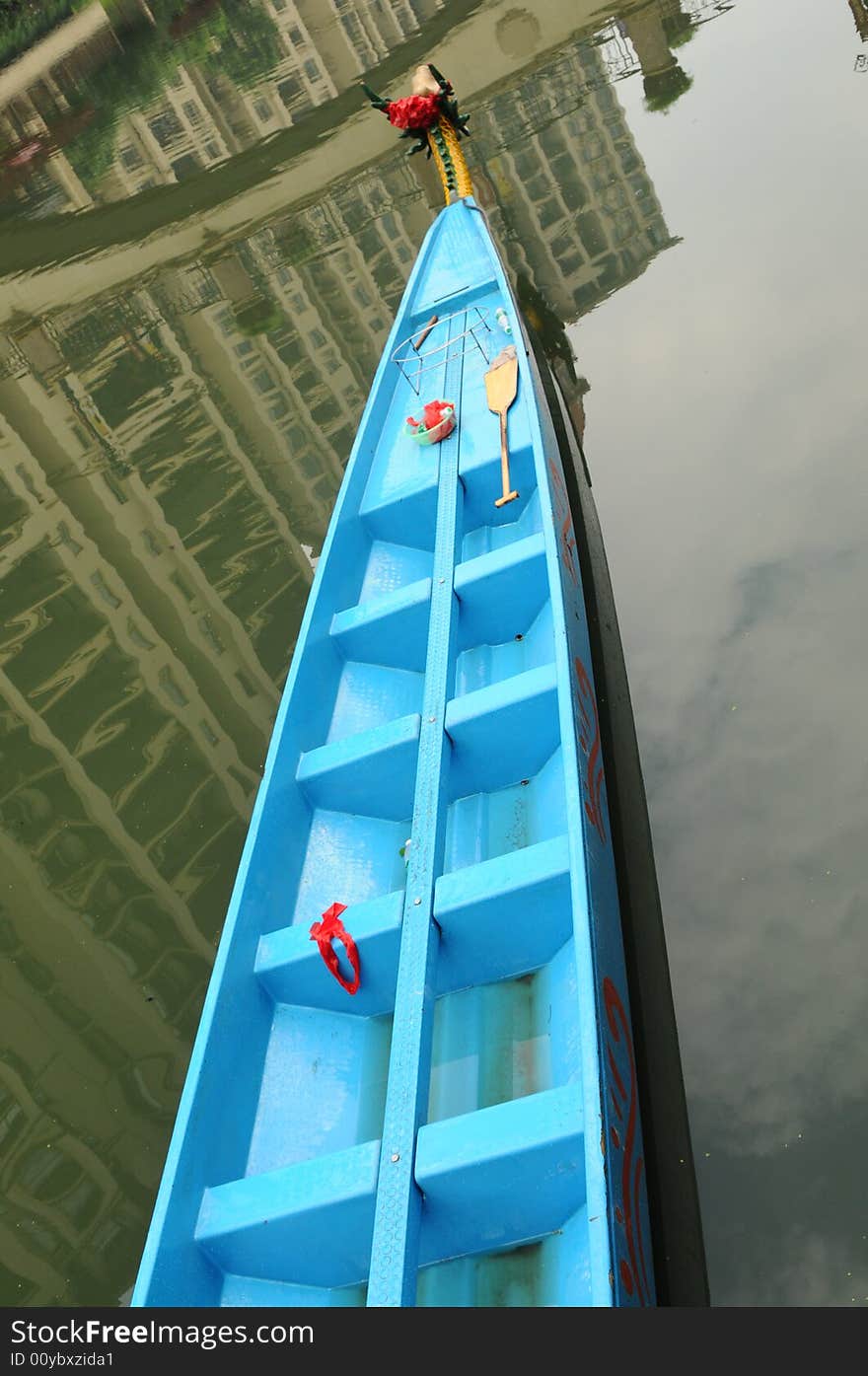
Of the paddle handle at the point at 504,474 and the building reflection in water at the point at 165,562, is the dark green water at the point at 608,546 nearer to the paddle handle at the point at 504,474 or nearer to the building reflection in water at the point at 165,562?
the building reflection in water at the point at 165,562

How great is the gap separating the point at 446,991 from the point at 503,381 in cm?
482

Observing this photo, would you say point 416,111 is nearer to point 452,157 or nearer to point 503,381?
point 452,157

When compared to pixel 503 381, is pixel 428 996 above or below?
Result: below

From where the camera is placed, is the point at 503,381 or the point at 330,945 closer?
the point at 330,945

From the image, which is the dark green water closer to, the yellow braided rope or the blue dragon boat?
the blue dragon boat

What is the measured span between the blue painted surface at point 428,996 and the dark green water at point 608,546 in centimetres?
78

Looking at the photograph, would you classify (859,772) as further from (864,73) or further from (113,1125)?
(864,73)

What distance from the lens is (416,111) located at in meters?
10.3

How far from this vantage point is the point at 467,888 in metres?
3.96

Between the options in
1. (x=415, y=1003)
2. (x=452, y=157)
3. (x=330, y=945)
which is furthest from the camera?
(x=452, y=157)

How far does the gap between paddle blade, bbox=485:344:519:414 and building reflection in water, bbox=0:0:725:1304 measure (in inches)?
58.6

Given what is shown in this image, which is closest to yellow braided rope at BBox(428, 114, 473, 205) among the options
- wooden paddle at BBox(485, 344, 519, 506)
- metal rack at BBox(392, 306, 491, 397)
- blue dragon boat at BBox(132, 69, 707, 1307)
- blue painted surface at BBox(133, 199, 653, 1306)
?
metal rack at BBox(392, 306, 491, 397)

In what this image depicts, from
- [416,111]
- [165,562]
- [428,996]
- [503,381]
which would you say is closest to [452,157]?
[416,111]
